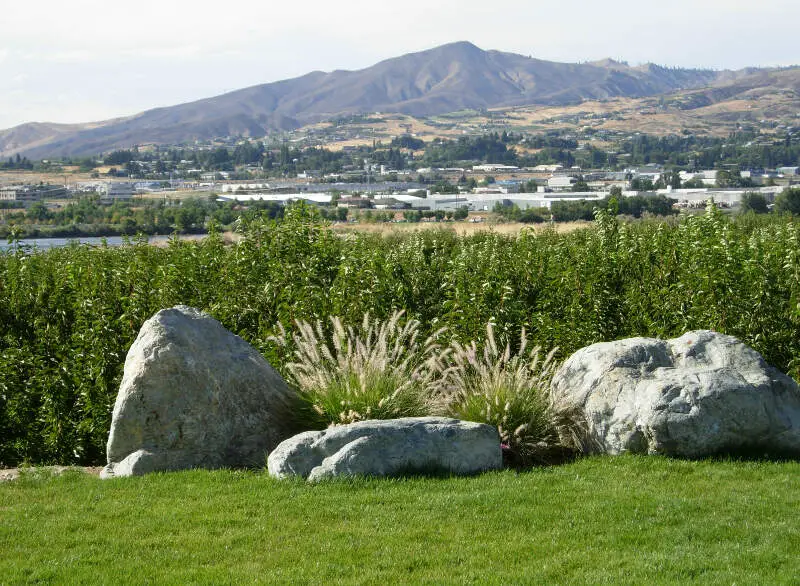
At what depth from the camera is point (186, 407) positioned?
8812 mm

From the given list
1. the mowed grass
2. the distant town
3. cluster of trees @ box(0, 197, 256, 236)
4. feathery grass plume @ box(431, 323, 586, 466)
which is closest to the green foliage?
feathery grass plume @ box(431, 323, 586, 466)

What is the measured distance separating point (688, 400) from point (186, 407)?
4.94 m

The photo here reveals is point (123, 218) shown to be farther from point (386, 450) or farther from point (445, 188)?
point (445, 188)

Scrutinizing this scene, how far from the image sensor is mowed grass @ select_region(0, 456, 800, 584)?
5.78 m

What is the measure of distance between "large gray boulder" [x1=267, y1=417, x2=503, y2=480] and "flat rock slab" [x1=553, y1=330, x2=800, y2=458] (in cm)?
146

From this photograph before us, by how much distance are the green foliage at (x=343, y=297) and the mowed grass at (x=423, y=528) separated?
2.64 meters

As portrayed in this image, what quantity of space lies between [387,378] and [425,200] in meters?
113

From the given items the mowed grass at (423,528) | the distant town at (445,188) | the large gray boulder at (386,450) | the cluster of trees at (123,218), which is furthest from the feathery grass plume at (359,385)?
the distant town at (445,188)

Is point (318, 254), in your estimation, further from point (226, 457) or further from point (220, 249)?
point (226, 457)

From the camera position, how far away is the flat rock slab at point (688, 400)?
8.41 m

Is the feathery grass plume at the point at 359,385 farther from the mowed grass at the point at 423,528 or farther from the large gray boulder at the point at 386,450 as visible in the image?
the mowed grass at the point at 423,528

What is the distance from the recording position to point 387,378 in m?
9.27

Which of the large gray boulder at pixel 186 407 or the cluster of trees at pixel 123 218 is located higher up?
the large gray boulder at pixel 186 407

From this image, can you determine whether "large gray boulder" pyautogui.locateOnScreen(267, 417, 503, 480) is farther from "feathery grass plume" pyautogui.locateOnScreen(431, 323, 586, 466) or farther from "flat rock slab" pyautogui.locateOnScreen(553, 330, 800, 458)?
"flat rock slab" pyautogui.locateOnScreen(553, 330, 800, 458)
